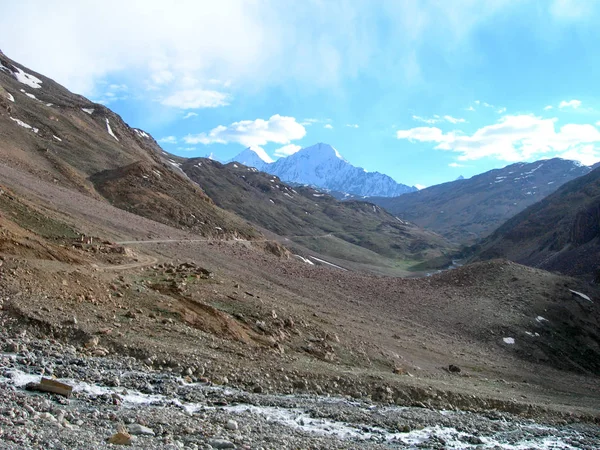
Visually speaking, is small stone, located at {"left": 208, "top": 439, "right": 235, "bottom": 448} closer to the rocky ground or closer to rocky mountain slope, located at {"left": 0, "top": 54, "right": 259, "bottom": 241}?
the rocky ground

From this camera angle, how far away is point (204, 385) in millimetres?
14320

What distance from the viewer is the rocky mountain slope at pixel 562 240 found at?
94.8 meters

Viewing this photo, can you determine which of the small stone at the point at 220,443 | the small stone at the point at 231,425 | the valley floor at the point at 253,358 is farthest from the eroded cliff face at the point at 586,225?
the small stone at the point at 220,443

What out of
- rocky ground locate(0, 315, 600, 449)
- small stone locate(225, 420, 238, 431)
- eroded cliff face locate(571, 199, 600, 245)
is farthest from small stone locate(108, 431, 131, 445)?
eroded cliff face locate(571, 199, 600, 245)

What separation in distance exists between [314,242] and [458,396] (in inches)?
5967

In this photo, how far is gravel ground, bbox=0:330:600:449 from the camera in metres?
9.36

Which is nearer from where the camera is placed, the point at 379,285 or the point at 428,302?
the point at 428,302

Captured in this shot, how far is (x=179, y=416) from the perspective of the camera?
1134cm

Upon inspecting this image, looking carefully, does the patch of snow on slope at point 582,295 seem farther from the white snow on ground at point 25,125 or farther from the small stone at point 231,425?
the white snow on ground at point 25,125

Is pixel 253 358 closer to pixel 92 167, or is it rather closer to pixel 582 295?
pixel 582 295

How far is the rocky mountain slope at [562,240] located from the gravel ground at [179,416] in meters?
53.5

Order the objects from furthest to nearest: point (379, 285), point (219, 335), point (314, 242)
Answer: point (314, 242), point (379, 285), point (219, 335)

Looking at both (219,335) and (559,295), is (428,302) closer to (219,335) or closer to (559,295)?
(559,295)

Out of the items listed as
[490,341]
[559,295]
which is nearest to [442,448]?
[490,341]
